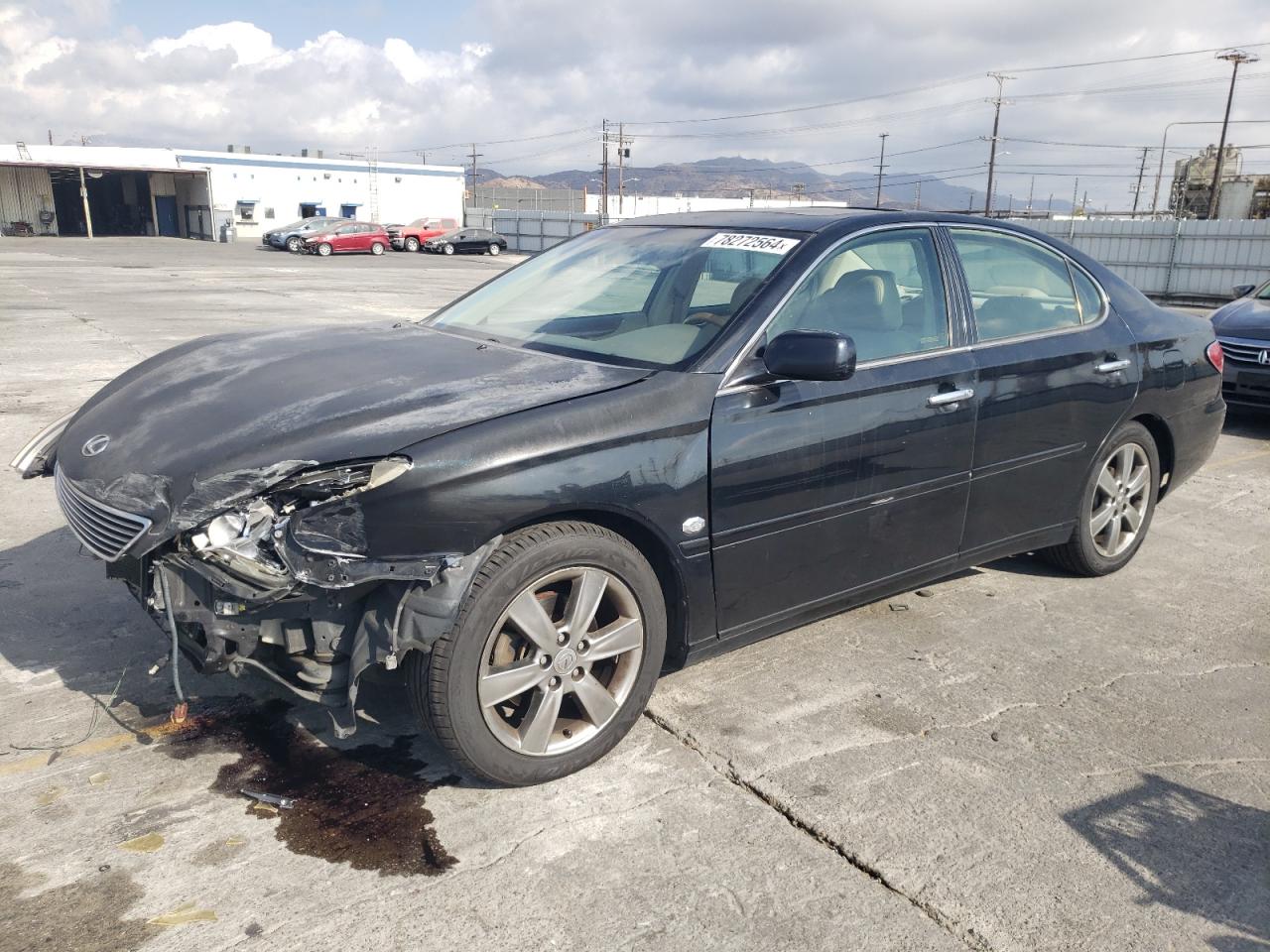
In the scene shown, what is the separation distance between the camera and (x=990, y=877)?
2.73 meters

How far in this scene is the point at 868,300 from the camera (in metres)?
3.86

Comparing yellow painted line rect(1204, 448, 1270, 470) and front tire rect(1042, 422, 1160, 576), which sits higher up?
front tire rect(1042, 422, 1160, 576)

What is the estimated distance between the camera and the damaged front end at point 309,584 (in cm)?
270

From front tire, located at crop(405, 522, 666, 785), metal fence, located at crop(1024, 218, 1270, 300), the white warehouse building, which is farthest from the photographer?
the white warehouse building

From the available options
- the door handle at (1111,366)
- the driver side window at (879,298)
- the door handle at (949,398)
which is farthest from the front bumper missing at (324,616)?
the door handle at (1111,366)

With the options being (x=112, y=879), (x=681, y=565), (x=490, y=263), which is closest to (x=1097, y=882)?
(x=681, y=565)

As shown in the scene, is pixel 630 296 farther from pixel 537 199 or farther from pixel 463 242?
pixel 537 199

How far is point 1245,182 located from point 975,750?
48.7 metres

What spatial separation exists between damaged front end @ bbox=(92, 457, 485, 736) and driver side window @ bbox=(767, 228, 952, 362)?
1.51 metres

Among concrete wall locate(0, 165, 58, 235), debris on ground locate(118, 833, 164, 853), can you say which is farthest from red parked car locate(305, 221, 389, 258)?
debris on ground locate(118, 833, 164, 853)

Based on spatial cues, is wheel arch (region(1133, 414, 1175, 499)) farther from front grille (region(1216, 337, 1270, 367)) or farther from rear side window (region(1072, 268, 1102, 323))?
front grille (region(1216, 337, 1270, 367))

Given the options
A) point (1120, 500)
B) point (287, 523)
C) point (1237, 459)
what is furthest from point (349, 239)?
point (287, 523)

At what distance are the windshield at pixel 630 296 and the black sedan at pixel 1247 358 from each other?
655 centimetres

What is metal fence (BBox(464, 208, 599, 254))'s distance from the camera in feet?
159
